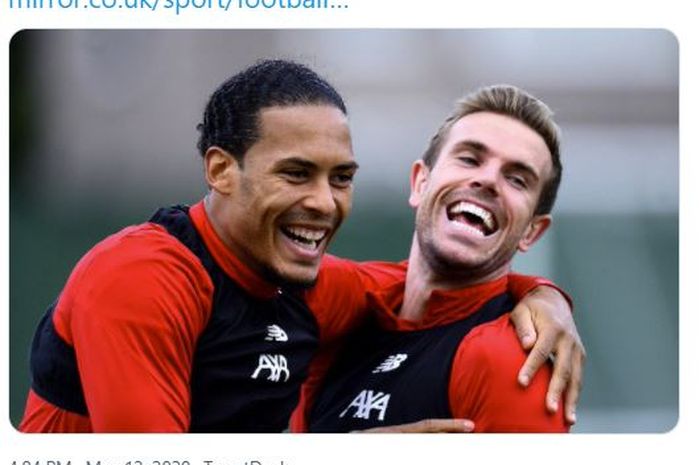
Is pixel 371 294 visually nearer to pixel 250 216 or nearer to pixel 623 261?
pixel 250 216

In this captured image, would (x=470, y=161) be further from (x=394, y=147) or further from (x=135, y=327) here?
(x=394, y=147)

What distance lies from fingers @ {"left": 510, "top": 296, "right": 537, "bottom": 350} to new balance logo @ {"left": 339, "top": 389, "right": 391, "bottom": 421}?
9.8 inches

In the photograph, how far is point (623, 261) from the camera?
347cm

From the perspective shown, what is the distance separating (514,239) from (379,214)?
2.98 ft

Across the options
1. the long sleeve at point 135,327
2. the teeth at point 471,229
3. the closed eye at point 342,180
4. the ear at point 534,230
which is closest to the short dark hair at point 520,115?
the ear at point 534,230

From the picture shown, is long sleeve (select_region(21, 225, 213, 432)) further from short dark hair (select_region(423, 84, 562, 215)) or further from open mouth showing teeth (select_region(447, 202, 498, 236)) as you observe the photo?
short dark hair (select_region(423, 84, 562, 215))

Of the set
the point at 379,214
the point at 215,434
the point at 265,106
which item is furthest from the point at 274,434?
the point at 379,214

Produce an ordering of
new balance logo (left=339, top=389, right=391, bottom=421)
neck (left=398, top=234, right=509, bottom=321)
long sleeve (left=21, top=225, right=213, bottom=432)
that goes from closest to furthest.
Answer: long sleeve (left=21, top=225, right=213, bottom=432) < new balance logo (left=339, top=389, right=391, bottom=421) < neck (left=398, top=234, right=509, bottom=321)

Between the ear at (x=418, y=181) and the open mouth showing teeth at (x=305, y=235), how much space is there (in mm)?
260

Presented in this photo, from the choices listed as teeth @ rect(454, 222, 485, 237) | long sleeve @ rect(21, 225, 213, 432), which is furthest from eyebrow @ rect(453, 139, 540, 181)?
long sleeve @ rect(21, 225, 213, 432)

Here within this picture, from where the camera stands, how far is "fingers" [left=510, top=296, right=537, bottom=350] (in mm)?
1810

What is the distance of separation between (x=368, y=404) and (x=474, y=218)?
14.9 inches

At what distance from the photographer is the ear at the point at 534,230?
202 cm

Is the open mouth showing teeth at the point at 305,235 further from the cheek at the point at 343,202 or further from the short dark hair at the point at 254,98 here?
the short dark hair at the point at 254,98
